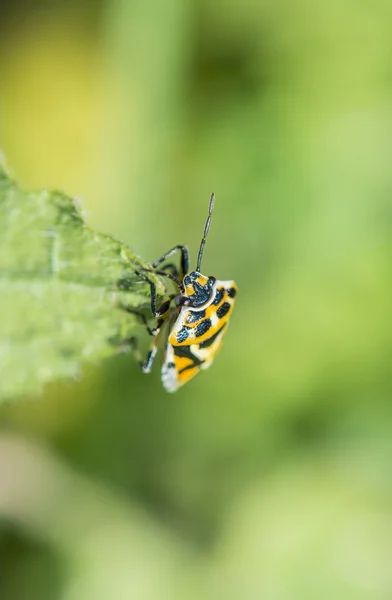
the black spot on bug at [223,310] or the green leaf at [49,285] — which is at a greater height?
the black spot on bug at [223,310]

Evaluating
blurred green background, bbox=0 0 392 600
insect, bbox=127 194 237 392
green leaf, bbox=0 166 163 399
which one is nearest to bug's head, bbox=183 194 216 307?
insect, bbox=127 194 237 392

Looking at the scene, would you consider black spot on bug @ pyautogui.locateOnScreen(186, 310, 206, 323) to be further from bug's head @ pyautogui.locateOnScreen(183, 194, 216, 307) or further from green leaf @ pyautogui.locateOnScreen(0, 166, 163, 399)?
green leaf @ pyautogui.locateOnScreen(0, 166, 163, 399)

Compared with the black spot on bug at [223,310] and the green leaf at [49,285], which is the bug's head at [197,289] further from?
the green leaf at [49,285]

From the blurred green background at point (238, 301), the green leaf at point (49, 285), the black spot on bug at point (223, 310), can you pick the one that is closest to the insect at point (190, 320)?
the black spot on bug at point (223, 310)

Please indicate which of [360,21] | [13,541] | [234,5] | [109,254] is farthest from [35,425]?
[360,21]

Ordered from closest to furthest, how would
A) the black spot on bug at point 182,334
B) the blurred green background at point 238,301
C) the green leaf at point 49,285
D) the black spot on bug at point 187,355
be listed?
the green leaf at point 49,285 < the black spot on bug at point 182,334 < the black spot on bug at point 187,355 < the blurred green background at point 238,301

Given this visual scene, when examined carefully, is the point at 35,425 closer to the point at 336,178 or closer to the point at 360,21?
the point at 336,178

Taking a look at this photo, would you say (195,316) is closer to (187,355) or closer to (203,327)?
(203,327)

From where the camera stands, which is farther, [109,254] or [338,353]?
[338,353]
